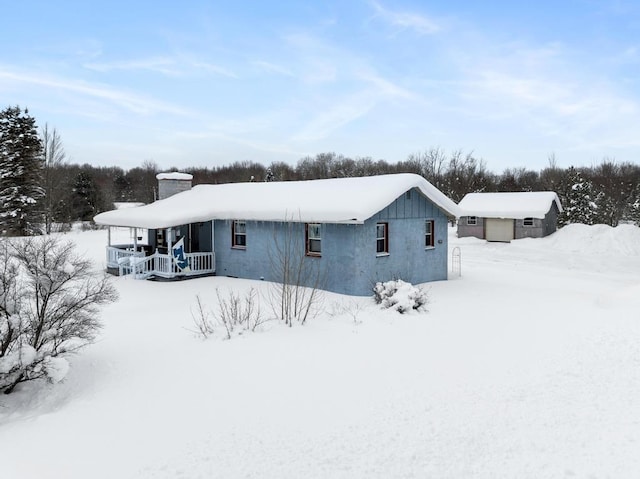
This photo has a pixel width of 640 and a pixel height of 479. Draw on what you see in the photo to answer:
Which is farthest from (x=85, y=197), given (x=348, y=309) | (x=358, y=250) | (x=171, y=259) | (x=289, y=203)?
(x=348, y=309)

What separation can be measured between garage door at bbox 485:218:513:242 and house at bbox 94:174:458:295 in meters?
20.5

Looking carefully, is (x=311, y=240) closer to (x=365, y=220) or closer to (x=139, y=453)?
(x=365, y=220)

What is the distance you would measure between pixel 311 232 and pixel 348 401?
34.0ft

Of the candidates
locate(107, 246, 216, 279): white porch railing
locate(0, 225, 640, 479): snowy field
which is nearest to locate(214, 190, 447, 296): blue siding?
locate(107, 246, 216, 279): white porch railing

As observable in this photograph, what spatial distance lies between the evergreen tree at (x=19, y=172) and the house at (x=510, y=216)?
36.9 meters

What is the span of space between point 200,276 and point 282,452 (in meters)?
15.2

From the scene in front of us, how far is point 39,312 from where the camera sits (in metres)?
9.05

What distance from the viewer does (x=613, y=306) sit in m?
14.4

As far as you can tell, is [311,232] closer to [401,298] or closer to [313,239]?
[313,239]

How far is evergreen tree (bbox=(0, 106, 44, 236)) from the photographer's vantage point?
133 feet

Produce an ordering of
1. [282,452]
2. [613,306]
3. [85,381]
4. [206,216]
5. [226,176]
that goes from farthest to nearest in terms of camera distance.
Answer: [226,176]
[206,216]
[613,306]
[85,381]
[282,452]

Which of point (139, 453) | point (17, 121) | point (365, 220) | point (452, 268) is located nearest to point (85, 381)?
point (139, 453)

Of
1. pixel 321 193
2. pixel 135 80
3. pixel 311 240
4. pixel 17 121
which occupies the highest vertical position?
pixel 17 121

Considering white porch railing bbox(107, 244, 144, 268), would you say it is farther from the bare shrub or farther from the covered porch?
the bare shrub
